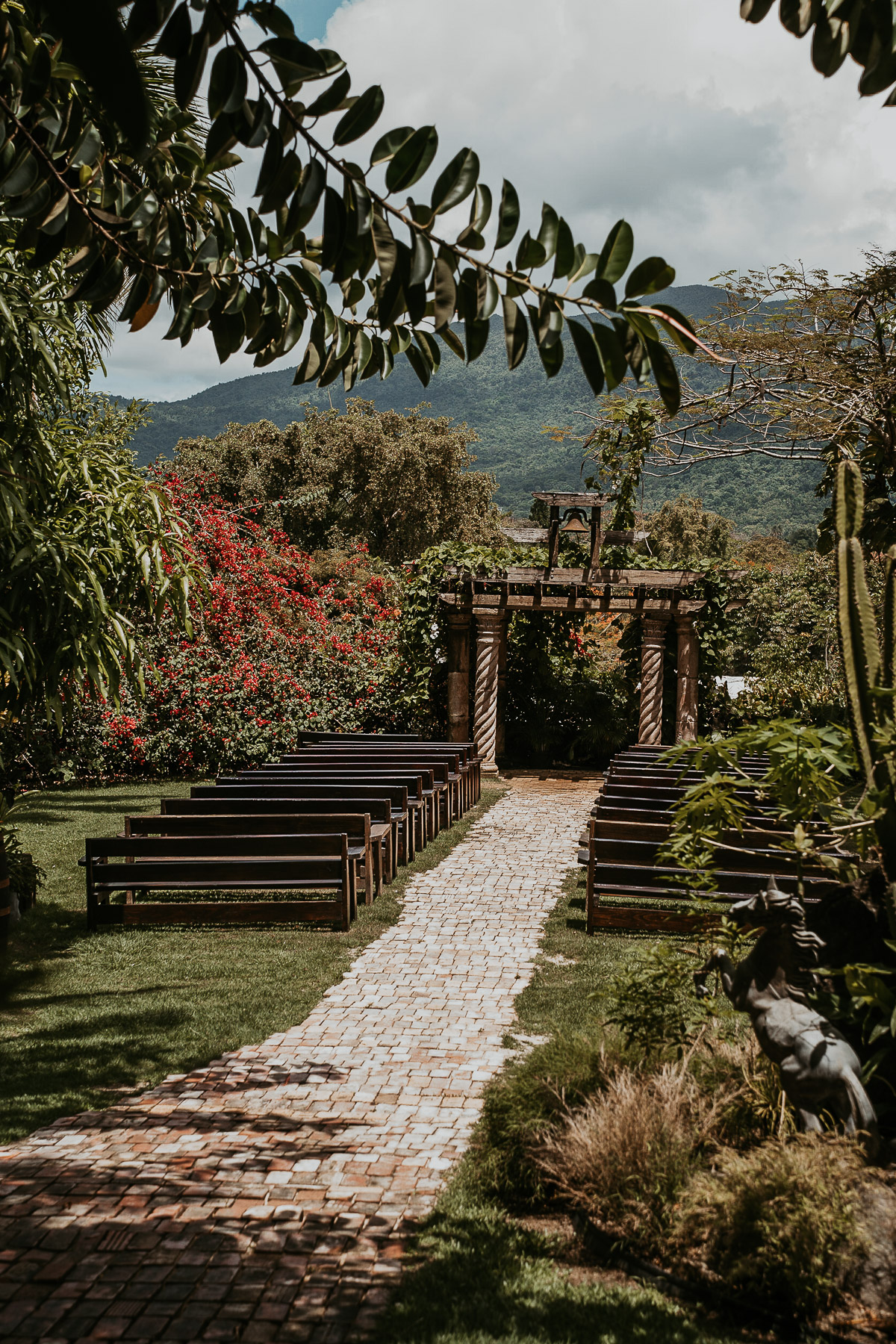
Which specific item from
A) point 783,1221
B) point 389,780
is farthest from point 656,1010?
point 389,780

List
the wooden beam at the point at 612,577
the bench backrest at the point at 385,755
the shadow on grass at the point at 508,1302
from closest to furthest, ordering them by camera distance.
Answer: the shadow on grass at the point at 508,1302 → the bench backrest at the point at 385,755 → the wooden beam at the point at 612,577

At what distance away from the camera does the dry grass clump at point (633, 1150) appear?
347cm

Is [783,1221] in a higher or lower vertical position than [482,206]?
lower

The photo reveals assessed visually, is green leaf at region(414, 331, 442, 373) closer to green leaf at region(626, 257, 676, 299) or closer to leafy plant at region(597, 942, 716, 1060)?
green leaf at region(626, 257, 676, 299)

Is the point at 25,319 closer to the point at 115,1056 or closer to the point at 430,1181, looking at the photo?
the point at 115,1056

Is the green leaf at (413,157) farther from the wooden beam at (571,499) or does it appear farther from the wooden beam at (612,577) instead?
the wooden beam at (612,577)

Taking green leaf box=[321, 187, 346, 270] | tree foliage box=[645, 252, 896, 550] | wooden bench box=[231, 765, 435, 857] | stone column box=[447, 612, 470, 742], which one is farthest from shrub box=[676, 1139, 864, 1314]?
stone column box=[447, 612, 470, 742]

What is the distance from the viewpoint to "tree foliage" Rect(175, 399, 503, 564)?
3578cm

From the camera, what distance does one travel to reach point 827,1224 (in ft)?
10.1

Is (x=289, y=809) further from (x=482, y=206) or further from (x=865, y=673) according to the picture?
(x=482, y=206)

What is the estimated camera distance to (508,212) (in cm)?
228

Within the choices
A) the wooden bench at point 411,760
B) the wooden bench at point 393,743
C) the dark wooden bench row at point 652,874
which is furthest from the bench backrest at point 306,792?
the wooden bench at point 393,743

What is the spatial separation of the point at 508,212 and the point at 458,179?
13 centimetres

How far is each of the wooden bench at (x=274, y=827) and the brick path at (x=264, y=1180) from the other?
2271 mm
